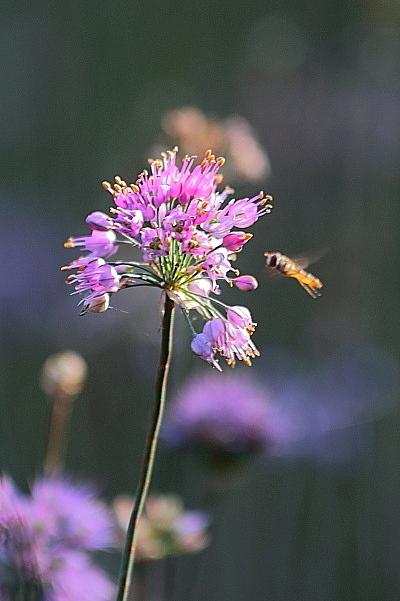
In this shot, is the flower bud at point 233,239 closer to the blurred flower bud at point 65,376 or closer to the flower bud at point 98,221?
the flower bud at point 98,221

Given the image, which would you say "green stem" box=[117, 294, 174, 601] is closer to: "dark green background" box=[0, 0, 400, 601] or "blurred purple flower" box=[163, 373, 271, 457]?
"blurred purple flower" box=[163, 373, 271, 457]

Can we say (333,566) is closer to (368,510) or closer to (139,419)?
(368,510)

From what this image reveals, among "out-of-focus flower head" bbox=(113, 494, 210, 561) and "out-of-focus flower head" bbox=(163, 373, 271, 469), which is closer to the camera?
"out-of-focus flower head" bbox=(113, 494, 210, 561)

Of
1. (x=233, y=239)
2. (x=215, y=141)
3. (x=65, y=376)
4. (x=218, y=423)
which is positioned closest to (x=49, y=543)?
(x=65, y=376)

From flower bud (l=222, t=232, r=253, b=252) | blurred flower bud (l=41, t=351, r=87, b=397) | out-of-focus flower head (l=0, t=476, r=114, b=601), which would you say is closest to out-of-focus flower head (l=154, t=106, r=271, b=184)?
blurred flower bud (l=41, t=351, r=87, b=397)

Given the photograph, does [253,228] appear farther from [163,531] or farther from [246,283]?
[246,283]

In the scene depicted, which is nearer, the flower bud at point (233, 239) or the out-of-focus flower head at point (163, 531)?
the flower bud at point (233, 239)

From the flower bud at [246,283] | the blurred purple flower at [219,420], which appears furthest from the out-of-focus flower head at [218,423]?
the flower bud at [246,283]
